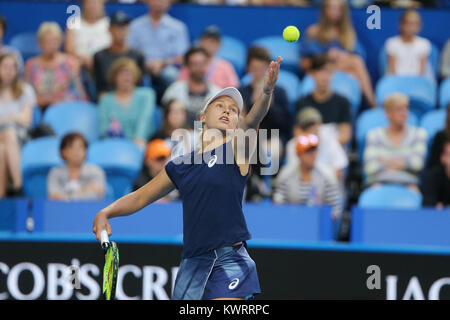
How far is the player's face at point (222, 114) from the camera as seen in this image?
4938mm

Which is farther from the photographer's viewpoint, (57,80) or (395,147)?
(57,80)

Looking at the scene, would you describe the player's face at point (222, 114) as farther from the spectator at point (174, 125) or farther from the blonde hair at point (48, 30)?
the blonde hair at point (48, 30)

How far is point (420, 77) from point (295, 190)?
8.14ft

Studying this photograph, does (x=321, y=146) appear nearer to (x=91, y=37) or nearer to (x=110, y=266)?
(x=91, y=37)

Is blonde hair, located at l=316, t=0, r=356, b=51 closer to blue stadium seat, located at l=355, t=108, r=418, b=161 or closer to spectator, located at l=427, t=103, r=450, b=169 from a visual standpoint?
blue stadium seat, located at l=355, t=108, r=418, b=161

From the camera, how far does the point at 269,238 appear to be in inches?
287

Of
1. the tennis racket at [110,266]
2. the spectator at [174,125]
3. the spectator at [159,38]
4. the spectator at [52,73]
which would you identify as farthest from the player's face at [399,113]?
the tennis racket at [110,266]

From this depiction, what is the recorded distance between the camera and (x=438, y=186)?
312 inches

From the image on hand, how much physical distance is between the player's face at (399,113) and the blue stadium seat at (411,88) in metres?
0.88

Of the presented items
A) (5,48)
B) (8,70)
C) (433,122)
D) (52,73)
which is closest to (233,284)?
(433,122)

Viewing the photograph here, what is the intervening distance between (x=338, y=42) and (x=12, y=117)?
3.73m

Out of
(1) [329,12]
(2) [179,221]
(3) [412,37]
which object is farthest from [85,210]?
(3) [412,37]
